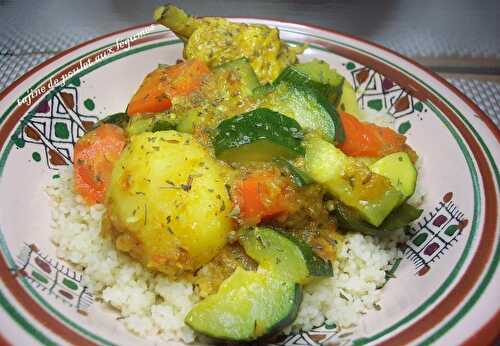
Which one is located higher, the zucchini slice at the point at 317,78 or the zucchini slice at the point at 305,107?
the zucchini slice at the point at 317,78

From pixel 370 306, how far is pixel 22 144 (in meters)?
2.11

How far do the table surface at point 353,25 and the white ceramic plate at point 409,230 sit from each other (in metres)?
1.27

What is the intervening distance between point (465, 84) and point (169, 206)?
334 cm

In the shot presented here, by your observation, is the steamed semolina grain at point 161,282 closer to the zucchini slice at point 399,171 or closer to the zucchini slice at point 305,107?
the zucchini slice at point 399,171

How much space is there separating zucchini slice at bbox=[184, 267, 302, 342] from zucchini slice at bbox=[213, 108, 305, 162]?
61cm

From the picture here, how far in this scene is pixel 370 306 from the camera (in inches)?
98.0

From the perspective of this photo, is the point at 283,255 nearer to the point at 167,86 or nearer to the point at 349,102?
the point at 167,86

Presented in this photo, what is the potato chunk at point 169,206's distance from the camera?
2.27 m

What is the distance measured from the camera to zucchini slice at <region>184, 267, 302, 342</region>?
2.08 m

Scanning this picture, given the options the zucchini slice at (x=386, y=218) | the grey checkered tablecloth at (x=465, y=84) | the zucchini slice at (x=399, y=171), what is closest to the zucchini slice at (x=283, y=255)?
the zucchini slice at (x=386, y=218)

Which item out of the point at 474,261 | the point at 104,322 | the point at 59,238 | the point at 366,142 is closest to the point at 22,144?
the point at 59,238

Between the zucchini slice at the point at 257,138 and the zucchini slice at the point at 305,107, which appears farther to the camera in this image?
the zucchini slice at the point at 305,107

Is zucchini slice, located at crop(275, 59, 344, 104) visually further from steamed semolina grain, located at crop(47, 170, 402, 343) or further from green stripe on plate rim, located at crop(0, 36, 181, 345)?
green stripe on plate rim, located at crop(0, 36, 181, 345)

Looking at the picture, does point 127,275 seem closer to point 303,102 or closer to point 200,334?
point 200,334
